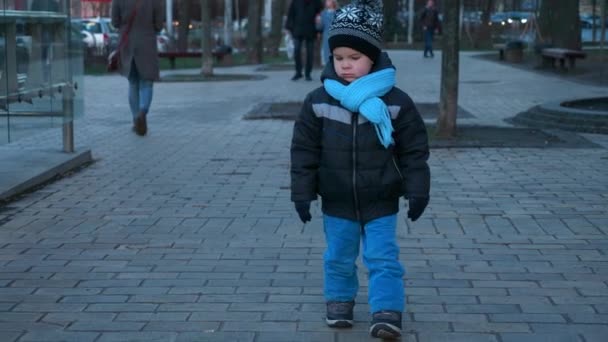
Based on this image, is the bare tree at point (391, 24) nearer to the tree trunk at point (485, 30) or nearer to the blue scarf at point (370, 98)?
the tree trunk at point (485, 30)

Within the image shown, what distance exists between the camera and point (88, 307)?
574 cm

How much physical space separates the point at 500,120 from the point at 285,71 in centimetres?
1315

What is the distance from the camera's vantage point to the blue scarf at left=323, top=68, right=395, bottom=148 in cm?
503

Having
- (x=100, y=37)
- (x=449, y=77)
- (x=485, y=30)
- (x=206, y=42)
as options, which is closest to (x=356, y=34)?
(x=449, y=77)

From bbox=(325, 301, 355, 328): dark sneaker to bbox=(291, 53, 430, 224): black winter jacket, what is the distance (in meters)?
0.43

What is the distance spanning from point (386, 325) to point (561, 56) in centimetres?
1933

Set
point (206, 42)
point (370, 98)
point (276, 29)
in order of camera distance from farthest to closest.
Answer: point (276, 29) → point (206, 42) → point (370, 98)

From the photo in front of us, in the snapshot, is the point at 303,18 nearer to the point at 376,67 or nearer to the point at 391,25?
the point at 376,67

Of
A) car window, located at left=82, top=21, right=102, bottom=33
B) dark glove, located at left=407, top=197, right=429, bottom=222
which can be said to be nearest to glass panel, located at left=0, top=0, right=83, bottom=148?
dark glove, located at left=407, top=197, right=429, bottom=222

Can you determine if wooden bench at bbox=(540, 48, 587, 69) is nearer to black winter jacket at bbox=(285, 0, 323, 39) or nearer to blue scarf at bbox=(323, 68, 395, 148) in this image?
black winter jacket at bbox=(285, 0, 323, 39)

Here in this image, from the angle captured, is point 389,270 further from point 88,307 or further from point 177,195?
point 177,195

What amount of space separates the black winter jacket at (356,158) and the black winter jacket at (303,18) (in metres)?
16.6

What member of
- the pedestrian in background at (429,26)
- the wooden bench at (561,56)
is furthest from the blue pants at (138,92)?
the pedestrian in background at (429,26)

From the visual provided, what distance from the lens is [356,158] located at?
5148 millimetres
